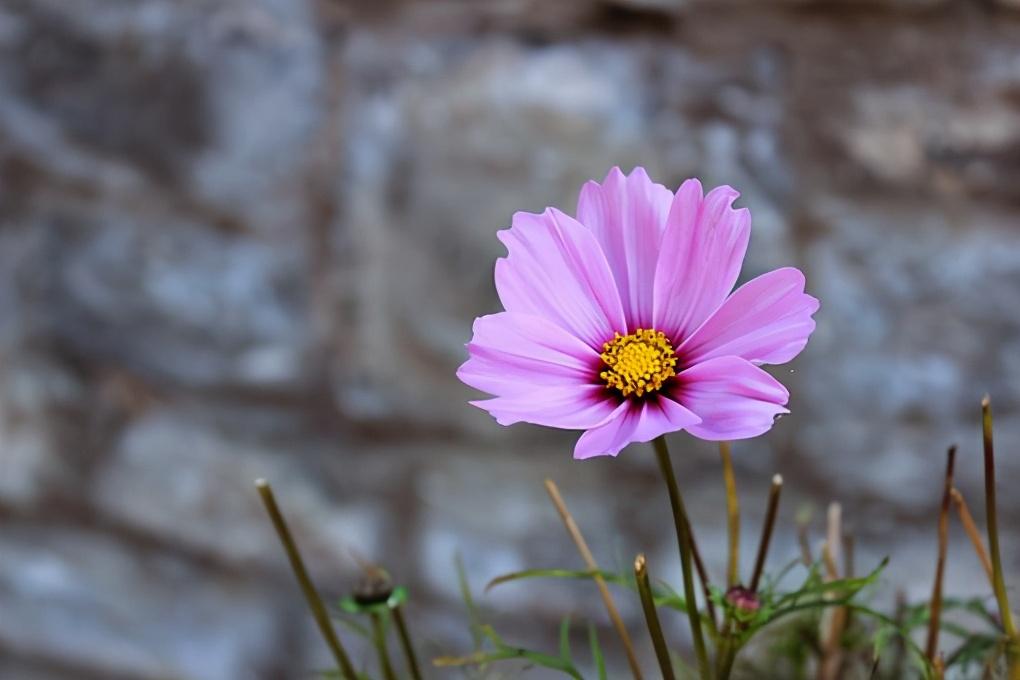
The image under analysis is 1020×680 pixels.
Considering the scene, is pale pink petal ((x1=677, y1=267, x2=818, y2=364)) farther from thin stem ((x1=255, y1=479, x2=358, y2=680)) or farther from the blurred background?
the blurred background

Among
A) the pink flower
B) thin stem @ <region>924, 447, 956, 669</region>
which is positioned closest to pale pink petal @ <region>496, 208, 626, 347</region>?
the pink flower

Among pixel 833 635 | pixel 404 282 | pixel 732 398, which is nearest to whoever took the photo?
pixel 732 398

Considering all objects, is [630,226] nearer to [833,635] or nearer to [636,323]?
[636,323]

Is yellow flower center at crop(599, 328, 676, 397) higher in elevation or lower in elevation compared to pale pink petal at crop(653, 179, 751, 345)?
lower

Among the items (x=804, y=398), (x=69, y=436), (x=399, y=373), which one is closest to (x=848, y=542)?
(x=804, y=398)

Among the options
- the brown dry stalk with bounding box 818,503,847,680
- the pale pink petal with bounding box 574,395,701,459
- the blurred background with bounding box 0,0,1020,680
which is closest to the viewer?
the pale pink petal with bounding box 574,395,701,459

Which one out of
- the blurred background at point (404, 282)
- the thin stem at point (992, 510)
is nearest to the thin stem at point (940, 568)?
the thin stem at point (992, 510)

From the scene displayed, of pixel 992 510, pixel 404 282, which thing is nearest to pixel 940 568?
pixel 992 510
